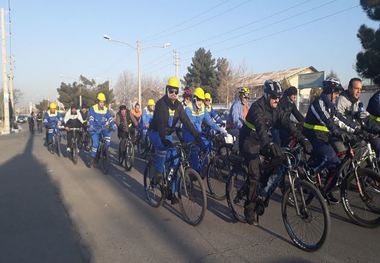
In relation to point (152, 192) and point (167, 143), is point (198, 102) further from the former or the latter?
point (167, 143)

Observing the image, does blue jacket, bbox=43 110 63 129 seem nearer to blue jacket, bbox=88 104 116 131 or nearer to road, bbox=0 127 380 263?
blue jacket, bbox=88 104 116 131

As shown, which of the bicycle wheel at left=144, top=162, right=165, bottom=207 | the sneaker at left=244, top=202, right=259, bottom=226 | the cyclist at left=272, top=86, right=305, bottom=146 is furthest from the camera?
the cyclist at left=272, top=86, right=305, bottom=146

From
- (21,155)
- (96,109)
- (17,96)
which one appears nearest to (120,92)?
(17,96)

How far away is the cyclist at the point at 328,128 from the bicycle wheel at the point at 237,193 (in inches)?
47.3

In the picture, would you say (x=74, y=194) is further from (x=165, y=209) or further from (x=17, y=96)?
(x=17, y=96)

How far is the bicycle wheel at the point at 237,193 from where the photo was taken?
555 cm

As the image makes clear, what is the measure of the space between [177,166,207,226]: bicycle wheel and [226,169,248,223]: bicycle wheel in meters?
0.49

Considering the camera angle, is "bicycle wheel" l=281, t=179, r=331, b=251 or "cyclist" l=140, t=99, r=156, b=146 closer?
"bicycle wheel" l=281, t=179, r=331, b=251

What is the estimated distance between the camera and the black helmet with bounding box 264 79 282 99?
523cm

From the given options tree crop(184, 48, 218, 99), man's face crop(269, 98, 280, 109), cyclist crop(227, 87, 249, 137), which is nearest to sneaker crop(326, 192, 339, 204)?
man's face crop(269, 98, 280, 109)

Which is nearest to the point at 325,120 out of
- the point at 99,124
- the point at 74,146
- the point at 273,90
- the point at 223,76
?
the point at 273,90

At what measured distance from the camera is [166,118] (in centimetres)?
627

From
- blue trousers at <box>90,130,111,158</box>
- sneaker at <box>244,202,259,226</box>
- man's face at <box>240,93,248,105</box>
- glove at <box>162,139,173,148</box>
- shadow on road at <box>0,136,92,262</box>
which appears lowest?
shadow on road at <box>0,136,92,262</box>

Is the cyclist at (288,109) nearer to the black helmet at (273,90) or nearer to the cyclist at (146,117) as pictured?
the black helmet at (273,90)
